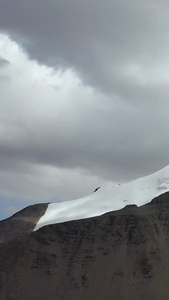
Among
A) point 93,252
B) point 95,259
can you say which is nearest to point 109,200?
point 93,252

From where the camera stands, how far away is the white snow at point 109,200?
79938mm

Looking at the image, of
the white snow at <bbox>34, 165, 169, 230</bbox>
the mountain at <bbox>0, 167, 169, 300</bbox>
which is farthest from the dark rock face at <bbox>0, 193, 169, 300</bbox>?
the white snow at <bbox>34, 165, 169, 230</bbox>

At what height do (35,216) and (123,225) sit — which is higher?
(35,216)

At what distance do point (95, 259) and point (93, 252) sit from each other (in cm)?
124

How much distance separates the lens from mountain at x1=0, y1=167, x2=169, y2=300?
65.5 meters

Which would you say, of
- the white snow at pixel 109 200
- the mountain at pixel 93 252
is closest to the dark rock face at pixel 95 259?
the mountain at pixel 93 252

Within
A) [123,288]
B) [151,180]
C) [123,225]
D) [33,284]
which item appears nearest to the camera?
[123,288]

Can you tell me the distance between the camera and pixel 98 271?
68.6 metres

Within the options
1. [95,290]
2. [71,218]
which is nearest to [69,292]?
[95,290]

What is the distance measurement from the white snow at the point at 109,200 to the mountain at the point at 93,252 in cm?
18

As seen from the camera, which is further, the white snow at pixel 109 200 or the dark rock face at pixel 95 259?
the white snow at pixel 109 200

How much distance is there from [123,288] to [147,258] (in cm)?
503

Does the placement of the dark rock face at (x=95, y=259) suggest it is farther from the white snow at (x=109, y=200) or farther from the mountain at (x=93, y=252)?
the white snow at (x=109, y=200)

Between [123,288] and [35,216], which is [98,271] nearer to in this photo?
[123,288]
